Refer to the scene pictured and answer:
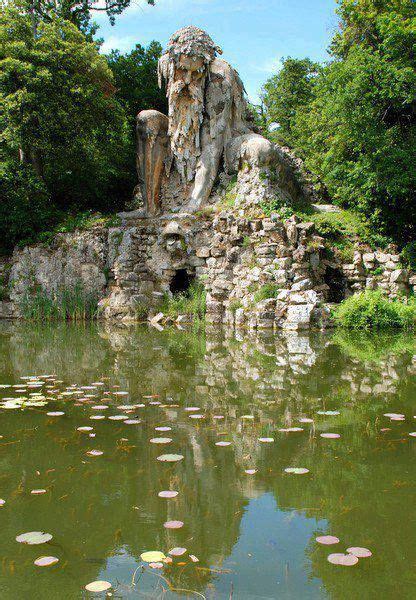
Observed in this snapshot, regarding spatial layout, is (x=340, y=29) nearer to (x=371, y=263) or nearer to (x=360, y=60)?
(x=360, y=60)

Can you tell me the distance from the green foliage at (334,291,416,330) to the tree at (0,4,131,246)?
10.7m

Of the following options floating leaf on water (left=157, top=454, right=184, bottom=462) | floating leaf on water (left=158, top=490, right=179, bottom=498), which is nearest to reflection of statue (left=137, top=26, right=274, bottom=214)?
floating leaf on water (left=157, top=454, right=184, bottom=462)

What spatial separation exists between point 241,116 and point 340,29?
609 cm

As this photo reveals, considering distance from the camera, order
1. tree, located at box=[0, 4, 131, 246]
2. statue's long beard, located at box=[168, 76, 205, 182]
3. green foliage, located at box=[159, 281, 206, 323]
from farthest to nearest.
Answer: tree, located at box=[0, 4, 131, 246], statue's long beard, located at box=[168, 76, 205, 182], green foliage, located at box=[159, 281, 206, 323]

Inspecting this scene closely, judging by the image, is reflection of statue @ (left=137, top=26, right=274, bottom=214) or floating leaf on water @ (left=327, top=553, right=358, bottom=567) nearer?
floating leaf on water @ (left=327, top=553, right=358, bottom=567)

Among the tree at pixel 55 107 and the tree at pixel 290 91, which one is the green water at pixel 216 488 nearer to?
the tree at pixel 55 107

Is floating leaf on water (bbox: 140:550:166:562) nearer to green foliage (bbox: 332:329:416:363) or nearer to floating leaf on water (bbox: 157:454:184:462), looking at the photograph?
floating leaf on water (bbox: 157:454:184:462)

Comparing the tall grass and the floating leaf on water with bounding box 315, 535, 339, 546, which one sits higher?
the tall grass

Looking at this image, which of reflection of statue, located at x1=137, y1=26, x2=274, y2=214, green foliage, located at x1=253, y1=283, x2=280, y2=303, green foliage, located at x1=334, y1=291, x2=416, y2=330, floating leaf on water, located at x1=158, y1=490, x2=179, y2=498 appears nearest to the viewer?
floating leaf on water, located at x1=158, y1=490, x2=179, y2=498

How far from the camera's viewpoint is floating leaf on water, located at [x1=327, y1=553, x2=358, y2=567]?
2051 mm

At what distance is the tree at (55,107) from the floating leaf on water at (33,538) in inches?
626

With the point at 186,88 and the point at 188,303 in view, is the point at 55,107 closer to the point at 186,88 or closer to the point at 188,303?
the point at 186,88

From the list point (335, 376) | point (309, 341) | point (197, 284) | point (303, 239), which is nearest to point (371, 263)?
point (303, 239)

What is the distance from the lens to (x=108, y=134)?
61.6ft
